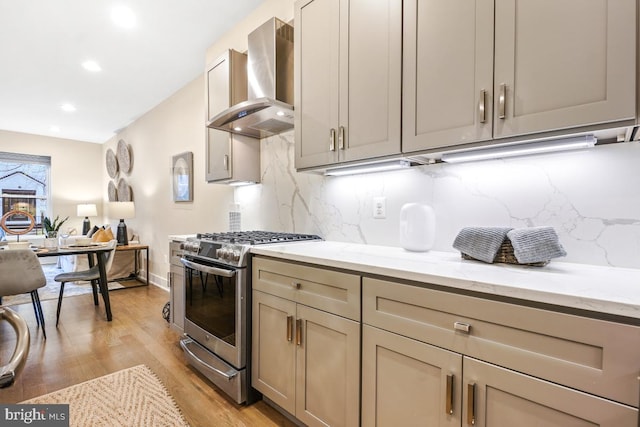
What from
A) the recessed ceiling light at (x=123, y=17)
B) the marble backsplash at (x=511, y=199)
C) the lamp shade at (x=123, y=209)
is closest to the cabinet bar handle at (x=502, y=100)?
the marble backsplash at (x=511, y=199)

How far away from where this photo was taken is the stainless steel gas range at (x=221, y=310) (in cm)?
180

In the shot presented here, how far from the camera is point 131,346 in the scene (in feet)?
8.60

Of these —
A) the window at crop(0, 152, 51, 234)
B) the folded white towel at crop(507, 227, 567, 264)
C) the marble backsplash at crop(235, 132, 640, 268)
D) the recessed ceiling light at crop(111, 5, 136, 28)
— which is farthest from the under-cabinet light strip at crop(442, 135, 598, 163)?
the window at crop(0, 152, 51, 234)

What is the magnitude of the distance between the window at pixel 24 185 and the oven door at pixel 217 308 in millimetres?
5974

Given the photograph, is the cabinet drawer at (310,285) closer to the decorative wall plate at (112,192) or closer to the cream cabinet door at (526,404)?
the cream cabinet door at (526,404)

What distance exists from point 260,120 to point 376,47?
108 cm

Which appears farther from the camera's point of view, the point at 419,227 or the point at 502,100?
the point at 419,227

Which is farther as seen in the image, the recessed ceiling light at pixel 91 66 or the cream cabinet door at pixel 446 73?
the recessed ceiling light at pixel 91 66

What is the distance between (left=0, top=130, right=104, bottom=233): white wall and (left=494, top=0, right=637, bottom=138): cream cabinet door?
816 cm

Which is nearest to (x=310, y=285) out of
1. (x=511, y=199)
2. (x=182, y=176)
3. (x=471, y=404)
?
(x=471, y=404)

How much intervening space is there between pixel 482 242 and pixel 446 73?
0.74 metres

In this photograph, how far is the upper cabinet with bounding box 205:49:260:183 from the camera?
2.61 m

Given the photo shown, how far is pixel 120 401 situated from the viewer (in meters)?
1.86

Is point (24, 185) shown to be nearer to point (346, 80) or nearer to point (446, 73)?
point (346, 80)
